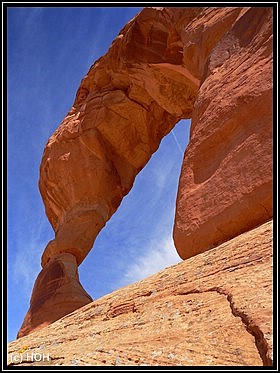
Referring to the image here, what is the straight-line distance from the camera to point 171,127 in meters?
16.9

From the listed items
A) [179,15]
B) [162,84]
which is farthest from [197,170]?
[162,84]

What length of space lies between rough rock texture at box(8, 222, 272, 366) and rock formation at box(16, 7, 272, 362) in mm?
342

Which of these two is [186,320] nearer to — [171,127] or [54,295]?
[54,295]

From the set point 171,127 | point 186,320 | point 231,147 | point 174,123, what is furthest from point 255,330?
point 174,123

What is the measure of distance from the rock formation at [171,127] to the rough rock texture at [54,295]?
0.15ft

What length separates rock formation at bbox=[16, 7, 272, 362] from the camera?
5.51m

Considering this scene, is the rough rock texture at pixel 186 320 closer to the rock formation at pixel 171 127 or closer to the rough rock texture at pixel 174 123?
the rock formation at pixel 171 127

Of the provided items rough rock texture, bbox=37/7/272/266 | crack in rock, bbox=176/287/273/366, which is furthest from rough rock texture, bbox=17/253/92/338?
crack in rock, bbox=176/287/273/366

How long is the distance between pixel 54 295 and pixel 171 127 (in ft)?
26.6

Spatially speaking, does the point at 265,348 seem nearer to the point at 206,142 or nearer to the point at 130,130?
the point at 206,142

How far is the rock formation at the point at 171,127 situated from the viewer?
5.51 metres

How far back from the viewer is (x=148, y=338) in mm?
3141
